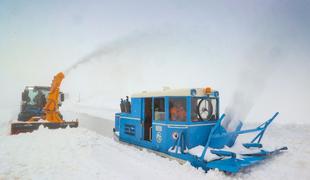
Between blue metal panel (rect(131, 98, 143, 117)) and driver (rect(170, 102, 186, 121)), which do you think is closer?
driver (rect(170, 102, 186, 121))

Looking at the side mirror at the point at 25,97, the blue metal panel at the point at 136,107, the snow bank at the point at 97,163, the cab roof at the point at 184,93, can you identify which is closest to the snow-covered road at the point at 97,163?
the snow bank at the point at 97,163

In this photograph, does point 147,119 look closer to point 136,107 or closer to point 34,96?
point 136,107

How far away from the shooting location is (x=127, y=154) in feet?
26.3

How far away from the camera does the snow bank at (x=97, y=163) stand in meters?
5.93

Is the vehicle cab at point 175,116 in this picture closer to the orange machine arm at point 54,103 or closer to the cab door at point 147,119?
the cab door at point 147,119

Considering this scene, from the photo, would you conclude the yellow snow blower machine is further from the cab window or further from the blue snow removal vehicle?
the cab window

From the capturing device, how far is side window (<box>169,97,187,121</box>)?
303 inches

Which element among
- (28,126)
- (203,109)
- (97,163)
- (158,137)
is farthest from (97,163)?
(28,126)

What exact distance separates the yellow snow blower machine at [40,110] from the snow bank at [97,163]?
1963 mm

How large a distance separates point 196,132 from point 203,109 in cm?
85

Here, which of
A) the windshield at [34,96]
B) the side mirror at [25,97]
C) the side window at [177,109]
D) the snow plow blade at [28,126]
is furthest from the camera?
the windshield at [34,96]

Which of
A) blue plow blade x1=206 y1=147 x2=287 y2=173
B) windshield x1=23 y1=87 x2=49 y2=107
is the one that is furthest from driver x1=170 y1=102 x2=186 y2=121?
windshield x1=23 y1=87 x2=49 y2=107

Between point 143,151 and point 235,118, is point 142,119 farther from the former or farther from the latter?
point 235,118

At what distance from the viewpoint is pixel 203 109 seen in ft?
26.4
